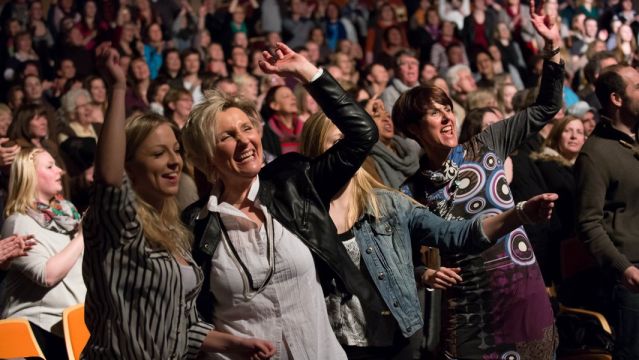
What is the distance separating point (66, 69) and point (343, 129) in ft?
28.6

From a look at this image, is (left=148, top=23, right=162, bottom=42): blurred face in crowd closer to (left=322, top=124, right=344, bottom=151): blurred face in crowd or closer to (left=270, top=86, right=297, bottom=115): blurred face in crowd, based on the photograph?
(left=270, top=86, right=297, bottom=115): blurred face in crowd

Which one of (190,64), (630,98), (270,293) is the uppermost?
(190,64)

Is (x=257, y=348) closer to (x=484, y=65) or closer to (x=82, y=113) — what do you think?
(x=82, y=113)

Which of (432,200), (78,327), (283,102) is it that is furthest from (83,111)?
(432,200)

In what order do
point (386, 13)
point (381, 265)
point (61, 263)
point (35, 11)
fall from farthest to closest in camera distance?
1. point (386, 13)
2. point (35, 11)
3. point (61, 263)
4. point (381, 265)

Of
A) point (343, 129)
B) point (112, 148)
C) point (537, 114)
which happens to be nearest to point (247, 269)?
point (343, 129)

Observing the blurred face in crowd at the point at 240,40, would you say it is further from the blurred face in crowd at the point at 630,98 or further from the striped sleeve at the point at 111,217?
the striped sleeve at the point at 111,217

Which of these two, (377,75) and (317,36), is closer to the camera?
(377,75)

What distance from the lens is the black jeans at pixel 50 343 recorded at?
445 centimetres

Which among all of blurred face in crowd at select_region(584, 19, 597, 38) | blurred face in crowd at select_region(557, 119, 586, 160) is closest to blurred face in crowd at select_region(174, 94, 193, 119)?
blurred face in crowd at select_region(557, 119, 586, 160)

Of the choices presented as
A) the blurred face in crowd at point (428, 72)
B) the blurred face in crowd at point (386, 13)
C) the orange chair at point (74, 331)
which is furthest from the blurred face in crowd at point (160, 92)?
the blurred face in crowd at point (386, 13)

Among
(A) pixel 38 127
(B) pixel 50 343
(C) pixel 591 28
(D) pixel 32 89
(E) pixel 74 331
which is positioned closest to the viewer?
(E) pixel 74 331

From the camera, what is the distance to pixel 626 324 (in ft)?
13.4

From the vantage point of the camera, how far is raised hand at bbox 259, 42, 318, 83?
302cm
